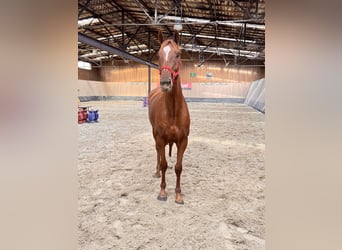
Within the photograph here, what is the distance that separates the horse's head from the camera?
78.0 inches

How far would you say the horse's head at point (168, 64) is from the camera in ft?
6.50

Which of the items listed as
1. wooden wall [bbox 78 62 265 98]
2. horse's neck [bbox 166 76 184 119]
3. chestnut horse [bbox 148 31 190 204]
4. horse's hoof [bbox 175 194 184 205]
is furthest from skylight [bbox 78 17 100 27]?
horse's hoof [bbox 175 194 184 205]

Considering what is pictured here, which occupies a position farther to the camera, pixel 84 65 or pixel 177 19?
pixel 84 65

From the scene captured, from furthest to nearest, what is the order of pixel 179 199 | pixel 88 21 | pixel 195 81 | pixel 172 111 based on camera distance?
pixel 195 81 < pixel 88 21 < pixel 179 199 < pixel 172 111

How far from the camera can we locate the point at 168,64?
2064 mm

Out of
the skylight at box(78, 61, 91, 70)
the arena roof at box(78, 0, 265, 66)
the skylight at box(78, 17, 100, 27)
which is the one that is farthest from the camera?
the skylight at box(78, 61, 91, 70)

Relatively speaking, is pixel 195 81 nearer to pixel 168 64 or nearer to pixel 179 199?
pixel 179 199

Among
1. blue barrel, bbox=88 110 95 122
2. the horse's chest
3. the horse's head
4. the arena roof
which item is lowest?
blue barrel, bbox=88 110 95 122

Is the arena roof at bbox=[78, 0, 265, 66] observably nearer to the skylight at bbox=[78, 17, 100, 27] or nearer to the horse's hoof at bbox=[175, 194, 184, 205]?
the skylight at bbox=[78, 17, 100, 27]

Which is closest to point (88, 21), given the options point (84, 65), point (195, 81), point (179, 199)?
point (179, 199)

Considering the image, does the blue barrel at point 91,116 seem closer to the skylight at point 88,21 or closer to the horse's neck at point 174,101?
the skylight at point 88,21

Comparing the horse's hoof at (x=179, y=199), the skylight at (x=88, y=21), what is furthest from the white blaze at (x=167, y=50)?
the skylight at (x=88, y=21)
